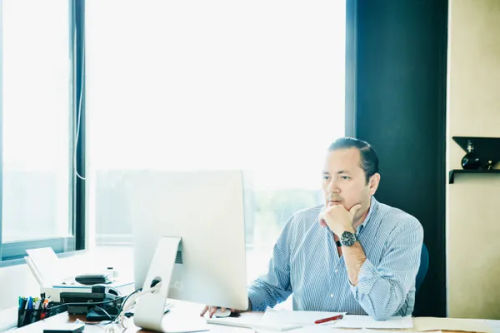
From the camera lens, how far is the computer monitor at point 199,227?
1.55 meters

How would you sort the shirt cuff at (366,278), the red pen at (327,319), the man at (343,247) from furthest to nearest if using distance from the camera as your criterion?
the man at (343,247)
the shirt cuff at (366,278)
the red pen at (327,319)

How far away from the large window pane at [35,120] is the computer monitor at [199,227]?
3.41 feet

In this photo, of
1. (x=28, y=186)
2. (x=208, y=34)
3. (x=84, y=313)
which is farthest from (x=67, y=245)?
(x=208, y=34)

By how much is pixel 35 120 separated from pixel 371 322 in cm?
204

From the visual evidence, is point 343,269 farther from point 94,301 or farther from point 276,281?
point 94,301

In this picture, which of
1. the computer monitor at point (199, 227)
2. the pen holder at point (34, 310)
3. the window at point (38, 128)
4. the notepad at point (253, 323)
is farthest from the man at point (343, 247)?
the window at point (38, 128)

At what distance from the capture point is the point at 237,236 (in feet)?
5.06

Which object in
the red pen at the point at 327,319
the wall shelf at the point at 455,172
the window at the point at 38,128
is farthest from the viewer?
the wall shelf at the point at 455,172

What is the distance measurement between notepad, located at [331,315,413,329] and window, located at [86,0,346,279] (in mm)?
1363

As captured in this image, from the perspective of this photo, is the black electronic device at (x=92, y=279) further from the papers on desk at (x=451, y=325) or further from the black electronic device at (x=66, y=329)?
the papers on desk at (x=451, y=325)

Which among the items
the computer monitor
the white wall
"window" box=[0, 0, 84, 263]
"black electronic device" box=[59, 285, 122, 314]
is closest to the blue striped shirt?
the computer monitor

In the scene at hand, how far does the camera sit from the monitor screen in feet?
5.08

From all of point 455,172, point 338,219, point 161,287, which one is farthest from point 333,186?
point 455,172

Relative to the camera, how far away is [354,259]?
5.99ft
